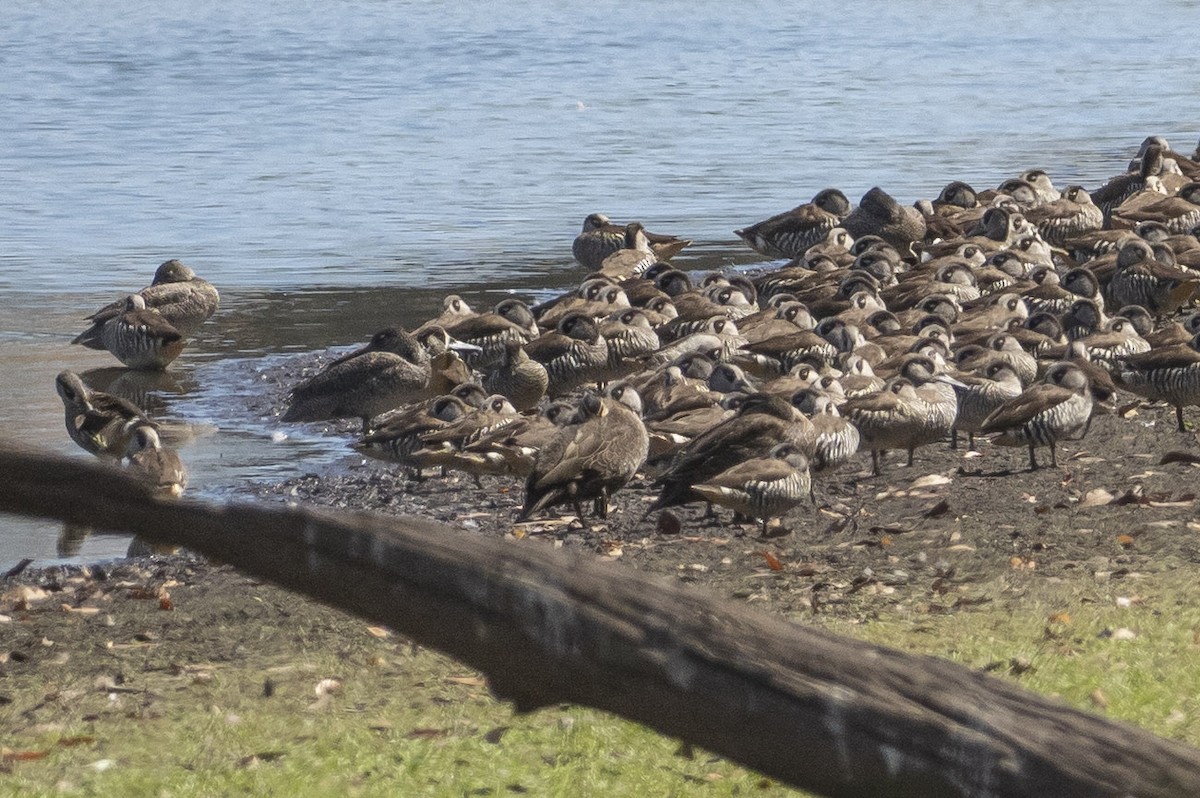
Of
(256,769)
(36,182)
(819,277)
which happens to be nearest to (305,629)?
(256,769)

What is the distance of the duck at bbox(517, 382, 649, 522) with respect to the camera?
37.7 ft

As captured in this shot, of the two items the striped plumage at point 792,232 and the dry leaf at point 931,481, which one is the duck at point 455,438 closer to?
the dry leaf at point 931,481

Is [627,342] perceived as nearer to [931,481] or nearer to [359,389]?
[359,389]

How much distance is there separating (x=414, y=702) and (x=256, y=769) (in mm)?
998

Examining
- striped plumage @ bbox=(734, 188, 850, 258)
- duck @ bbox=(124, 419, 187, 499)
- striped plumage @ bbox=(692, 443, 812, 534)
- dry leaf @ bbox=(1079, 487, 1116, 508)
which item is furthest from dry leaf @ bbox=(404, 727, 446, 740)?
striped plumage @ bbox=(734, 188, 850, 258)

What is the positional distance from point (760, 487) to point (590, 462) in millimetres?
1135

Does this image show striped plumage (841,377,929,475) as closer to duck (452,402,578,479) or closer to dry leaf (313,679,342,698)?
duck (452,402,578,479)

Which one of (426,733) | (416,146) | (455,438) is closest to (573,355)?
(455,438)

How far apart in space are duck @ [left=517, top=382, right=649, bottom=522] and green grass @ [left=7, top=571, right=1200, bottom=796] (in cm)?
264

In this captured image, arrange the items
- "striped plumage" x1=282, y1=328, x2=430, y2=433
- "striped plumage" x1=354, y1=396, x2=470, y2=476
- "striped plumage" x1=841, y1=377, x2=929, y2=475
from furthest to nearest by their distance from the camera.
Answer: "striped plumage" x1=282, y1=328, x2=430, y2=433
"striped plumage" x1=354, y1=396, x2=470, y2=476
"striped plumage" x1=841, y1=377, x2=929, y2=475

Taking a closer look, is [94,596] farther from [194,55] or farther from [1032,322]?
[194,55]

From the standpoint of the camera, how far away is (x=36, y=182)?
1303 inches

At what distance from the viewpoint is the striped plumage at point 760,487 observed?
10.9 meters

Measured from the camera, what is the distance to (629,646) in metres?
2.97
